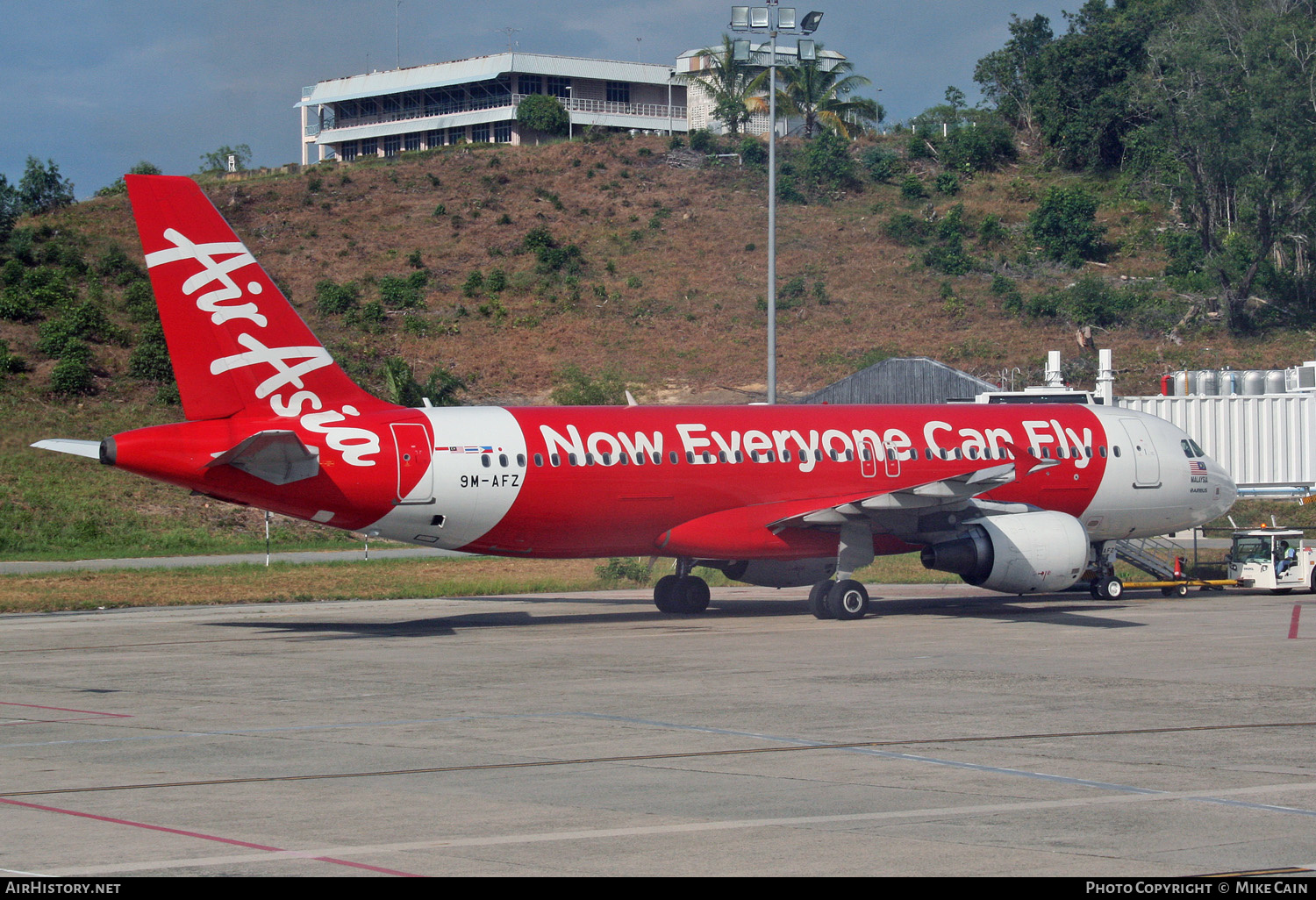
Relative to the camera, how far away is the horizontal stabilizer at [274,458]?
898 inches

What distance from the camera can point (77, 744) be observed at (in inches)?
552

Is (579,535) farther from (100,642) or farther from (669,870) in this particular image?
(669,870)

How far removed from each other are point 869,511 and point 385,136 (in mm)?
109774

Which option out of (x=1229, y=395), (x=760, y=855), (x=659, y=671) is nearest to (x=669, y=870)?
(x=760, y=855)

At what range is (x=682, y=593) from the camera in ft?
95.9

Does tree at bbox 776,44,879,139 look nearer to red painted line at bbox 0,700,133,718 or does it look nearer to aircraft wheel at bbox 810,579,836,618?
aircraft wheel at bbox 810,579,836,618

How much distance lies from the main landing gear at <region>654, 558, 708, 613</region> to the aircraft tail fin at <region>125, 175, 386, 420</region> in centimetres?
887

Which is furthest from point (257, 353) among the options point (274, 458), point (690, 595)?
point (690, 595)

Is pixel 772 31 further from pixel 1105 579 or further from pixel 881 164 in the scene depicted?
pixel 881 164

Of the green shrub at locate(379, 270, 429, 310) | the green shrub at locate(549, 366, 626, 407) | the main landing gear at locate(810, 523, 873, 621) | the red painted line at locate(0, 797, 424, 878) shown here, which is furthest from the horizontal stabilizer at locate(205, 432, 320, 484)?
the green shrub at locate(379, 270, 429, 310)

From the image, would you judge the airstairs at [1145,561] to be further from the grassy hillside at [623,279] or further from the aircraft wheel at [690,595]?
the grassy hillside at [623,279]

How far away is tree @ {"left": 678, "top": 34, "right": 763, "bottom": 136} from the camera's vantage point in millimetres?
→ 105500

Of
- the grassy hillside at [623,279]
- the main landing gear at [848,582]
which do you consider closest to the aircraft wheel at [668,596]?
the main landing gear at [848,582]

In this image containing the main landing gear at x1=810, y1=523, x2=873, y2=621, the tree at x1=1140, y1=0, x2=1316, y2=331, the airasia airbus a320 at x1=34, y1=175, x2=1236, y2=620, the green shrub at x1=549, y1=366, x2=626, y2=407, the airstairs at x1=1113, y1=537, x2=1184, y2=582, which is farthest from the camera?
the tree at x1=1140, y1=0, x2=1316, y2=331
